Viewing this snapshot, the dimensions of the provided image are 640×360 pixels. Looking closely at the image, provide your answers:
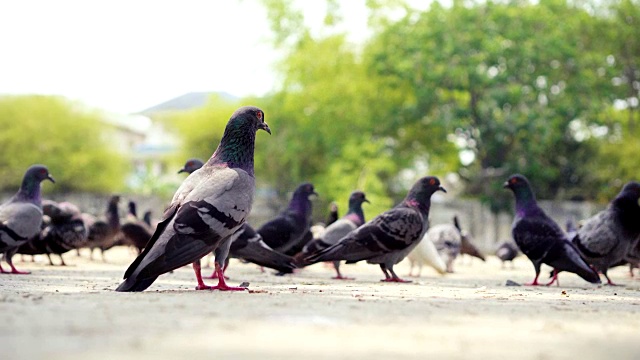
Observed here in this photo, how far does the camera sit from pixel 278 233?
12.3 meters

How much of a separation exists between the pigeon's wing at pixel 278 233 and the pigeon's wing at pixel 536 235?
3318 mm

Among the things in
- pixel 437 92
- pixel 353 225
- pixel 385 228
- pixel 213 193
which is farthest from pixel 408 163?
pixel 213 193

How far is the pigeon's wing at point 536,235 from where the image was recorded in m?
10.7

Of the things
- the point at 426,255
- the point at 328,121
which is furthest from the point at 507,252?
the point at 328,121

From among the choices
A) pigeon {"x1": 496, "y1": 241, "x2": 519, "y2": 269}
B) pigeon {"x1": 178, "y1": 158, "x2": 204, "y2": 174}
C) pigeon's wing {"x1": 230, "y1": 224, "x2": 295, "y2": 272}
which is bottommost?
pigeon {"x1": 496, "y1": 241, "x2": 519, "y2": 269}

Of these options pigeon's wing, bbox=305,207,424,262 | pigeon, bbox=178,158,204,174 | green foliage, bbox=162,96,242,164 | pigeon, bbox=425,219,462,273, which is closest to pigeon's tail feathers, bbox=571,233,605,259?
pigeon's wing, bbox=305,207,424,262

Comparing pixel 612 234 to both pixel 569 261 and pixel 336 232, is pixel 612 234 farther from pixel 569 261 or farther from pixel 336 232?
pixel 336 232

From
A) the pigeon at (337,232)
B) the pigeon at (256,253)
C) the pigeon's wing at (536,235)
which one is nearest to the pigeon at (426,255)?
the pigeon at (337,232)

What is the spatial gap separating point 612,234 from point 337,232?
380 cm

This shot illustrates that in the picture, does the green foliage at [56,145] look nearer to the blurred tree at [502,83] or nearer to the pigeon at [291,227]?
the blurred tree at [502,83]

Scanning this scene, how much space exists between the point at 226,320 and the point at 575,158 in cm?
2944

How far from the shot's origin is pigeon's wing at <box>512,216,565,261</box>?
10.7 meters

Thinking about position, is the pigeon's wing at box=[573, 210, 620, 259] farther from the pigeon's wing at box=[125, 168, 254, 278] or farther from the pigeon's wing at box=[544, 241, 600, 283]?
the pigeon's wing at box=[125, 168, 254, 278]

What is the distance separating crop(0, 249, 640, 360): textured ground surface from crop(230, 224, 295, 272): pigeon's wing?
91.5 inches
